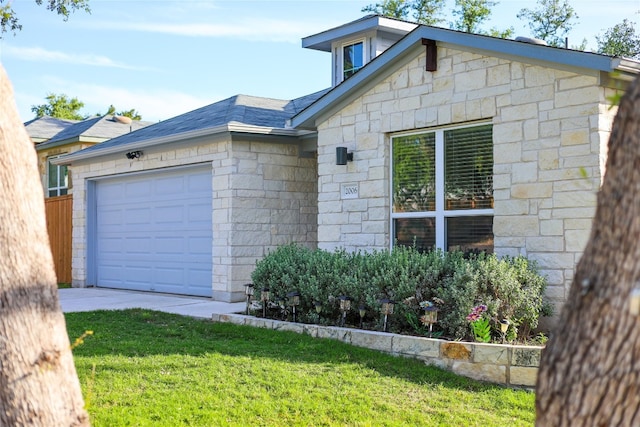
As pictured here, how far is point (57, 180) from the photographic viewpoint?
19859 mm

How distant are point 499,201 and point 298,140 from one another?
4932 mm

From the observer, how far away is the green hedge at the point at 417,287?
7555mm

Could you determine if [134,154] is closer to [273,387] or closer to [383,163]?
Answer: [383,163]

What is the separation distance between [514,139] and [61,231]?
478 inches

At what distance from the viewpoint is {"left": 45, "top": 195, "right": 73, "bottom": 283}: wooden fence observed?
16.9 metres

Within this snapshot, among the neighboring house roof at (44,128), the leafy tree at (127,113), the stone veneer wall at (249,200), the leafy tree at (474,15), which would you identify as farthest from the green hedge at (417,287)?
the leafy tree at (127,113)

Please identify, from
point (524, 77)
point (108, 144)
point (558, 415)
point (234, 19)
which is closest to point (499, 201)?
point (524, 77)

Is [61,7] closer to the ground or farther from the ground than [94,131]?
farther from the ground

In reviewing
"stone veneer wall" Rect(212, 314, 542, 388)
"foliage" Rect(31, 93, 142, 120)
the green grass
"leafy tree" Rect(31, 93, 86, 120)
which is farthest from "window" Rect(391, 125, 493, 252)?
"leafy tree" Rect(31, 93, 86, 120)

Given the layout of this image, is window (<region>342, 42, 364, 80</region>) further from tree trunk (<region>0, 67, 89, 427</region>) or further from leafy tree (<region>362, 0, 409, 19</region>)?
leafy tree (<region>362, 0, 409, 19</region>)

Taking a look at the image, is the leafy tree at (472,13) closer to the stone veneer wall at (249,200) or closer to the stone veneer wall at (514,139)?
the stone veneer wall at (249,200)

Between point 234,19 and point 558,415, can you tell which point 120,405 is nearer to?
point 558,415

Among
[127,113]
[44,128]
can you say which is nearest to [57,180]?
[44,128]

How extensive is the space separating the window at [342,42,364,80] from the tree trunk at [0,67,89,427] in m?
12.8
